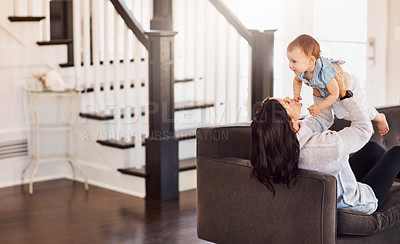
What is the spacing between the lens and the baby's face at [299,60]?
3090 millimetres

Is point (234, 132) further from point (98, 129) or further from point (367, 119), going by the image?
point (98, 129)

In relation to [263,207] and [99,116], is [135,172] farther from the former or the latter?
[263,207]

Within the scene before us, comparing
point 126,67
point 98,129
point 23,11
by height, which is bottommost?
point 98,129

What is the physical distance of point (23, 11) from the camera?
17.3ft

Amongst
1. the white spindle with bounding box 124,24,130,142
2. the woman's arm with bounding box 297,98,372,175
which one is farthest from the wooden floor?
the woman's arm with bounding box 297,98,372,175

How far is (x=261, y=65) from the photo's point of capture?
523cm

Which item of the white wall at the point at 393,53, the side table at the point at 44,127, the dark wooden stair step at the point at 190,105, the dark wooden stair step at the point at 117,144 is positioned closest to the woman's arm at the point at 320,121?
the dark wooden stair step at the point at 117,144

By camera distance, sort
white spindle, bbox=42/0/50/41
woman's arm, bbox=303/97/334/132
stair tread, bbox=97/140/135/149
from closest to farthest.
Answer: woman's arm, bbox=303/97/334/132 → stair tread, bbox=97/140/135/149 → white spindle, bbox=42/0/50/41

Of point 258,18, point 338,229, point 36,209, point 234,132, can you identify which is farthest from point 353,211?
point 258,18

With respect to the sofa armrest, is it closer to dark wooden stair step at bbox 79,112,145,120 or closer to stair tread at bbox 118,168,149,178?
stair tread at bbox 118,168,149,178

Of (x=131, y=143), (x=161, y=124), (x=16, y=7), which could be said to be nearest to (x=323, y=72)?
(x=161, y=124)

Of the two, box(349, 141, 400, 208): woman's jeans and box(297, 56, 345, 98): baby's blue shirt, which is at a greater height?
box(297, 56, 345, 98): baby's blue shirt

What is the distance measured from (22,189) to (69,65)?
1051mm

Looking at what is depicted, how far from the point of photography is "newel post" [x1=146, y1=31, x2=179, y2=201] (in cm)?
469
